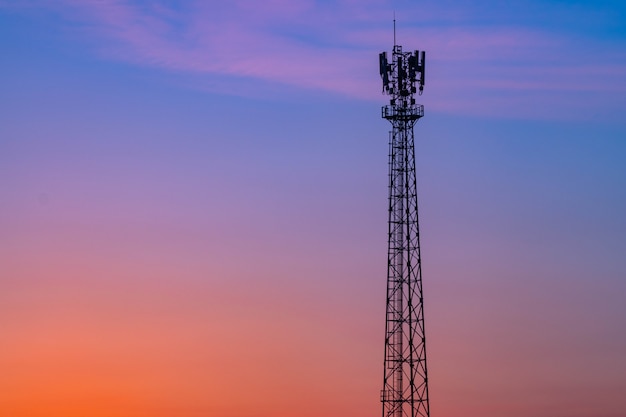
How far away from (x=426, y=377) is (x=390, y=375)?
2626 millimetres

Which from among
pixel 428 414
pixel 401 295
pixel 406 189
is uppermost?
pixel 406 189

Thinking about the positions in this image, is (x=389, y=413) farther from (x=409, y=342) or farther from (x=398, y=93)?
(x=398, y=93)

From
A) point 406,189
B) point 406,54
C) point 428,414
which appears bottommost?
point 428,414

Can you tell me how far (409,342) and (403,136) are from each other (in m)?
15.0

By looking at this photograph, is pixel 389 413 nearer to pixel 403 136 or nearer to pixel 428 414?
pixel 428 414

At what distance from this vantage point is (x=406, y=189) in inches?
4419

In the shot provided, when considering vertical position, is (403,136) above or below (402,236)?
above

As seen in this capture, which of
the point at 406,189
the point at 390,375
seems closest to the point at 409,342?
the point at 390,375

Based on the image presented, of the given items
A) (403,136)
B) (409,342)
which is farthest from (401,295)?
(403,136)

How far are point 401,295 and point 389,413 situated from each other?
8.52 m

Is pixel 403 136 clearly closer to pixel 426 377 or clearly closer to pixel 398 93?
pixel 398 93

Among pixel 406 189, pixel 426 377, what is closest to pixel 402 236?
pixel 406 189

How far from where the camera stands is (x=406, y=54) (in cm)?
11394

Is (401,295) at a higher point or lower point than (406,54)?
lower
